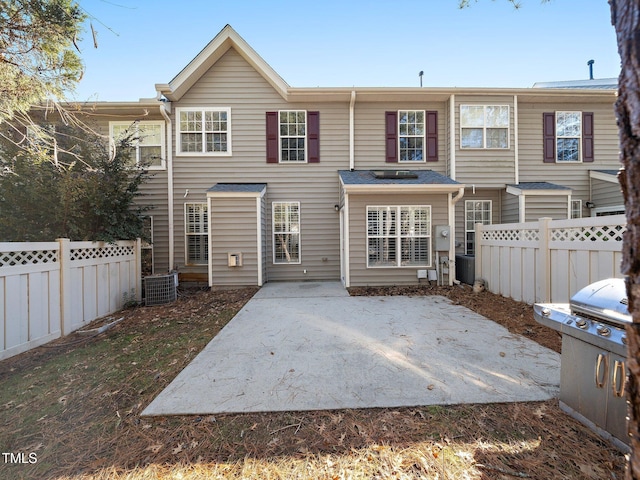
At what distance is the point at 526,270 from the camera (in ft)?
18.2

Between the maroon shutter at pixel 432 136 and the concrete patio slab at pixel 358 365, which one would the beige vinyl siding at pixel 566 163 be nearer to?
the maroon shutter at pixel 432 136

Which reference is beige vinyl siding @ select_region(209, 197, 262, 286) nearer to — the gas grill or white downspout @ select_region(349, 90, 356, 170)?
white downspout @ select_region(349, 90, 356, 170)

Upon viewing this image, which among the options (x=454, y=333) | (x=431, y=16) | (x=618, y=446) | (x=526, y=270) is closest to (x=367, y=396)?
(x=618, y=446)

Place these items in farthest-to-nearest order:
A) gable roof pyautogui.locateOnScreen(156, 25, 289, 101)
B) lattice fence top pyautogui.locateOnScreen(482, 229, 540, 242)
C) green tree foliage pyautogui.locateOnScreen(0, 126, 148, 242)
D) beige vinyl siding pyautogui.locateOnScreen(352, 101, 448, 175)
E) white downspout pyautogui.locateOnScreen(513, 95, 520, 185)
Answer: beige vinyl siding pyautogui.locateOnScreen(352, 101, 448, 175)
white downspout pyautogui.locateOnScreen(513, 95, 520, 185)
gable roof pyautogui.locateOnScreen(156, 25, 289, 101)
green tree foliage pyautogui.locateOnScreen(0, 126, 148, 242)
lattice fence top pyautogui.locateOnScreen(482, 229, 540, 242)

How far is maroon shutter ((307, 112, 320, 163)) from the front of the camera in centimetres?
898

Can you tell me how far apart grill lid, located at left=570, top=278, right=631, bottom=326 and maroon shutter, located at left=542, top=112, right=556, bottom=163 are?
9.34 meters

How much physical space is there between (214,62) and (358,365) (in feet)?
32.1

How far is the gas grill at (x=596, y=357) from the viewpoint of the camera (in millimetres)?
1888

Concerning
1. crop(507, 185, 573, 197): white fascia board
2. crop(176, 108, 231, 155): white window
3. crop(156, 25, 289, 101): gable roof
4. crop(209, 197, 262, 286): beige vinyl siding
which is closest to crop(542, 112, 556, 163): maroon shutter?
crop(507, 185, 573, 197): white fascia board

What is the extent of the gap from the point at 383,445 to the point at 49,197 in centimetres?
739

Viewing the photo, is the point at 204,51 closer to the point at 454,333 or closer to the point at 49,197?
the point at 49,197

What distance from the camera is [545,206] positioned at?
8.58 metres

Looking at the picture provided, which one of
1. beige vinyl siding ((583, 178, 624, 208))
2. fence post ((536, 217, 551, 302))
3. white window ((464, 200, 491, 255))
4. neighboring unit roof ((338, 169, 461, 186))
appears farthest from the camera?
white window ((464, 200, 491, 255))

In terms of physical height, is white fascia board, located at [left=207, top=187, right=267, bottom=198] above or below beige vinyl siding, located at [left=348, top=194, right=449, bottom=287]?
above
